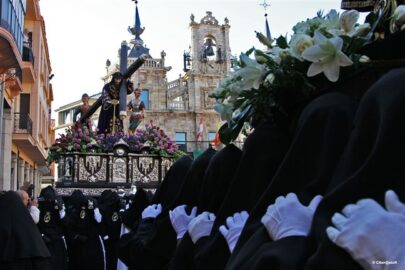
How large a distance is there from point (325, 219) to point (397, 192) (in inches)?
9.5

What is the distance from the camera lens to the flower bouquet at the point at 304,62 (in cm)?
220

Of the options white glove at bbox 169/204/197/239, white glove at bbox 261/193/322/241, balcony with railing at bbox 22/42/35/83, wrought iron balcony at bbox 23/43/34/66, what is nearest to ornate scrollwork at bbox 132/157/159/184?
white glove at bbox 169/204/197/239

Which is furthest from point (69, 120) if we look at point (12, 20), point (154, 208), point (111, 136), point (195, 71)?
point (154, 208)

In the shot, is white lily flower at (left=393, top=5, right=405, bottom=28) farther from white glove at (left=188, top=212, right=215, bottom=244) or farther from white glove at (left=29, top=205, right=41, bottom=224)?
white glove at (left=29, top=205, right=41, bottom=224)

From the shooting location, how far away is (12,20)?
17344mm

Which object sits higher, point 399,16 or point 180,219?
point 399,16

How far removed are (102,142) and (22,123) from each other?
1369 centimetres

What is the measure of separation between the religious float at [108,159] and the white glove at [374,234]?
1114cm

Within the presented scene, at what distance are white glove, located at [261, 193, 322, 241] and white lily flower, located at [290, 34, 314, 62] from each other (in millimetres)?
782

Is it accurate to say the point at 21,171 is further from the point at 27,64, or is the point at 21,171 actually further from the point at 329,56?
the point at 329,56

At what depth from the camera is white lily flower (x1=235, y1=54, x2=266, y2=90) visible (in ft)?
8.37

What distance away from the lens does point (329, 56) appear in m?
2.19

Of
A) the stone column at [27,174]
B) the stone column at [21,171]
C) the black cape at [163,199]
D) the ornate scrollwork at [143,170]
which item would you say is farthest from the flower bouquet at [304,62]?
the stone column at [27,174]

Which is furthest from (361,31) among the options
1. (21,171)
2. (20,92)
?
(21,171)
